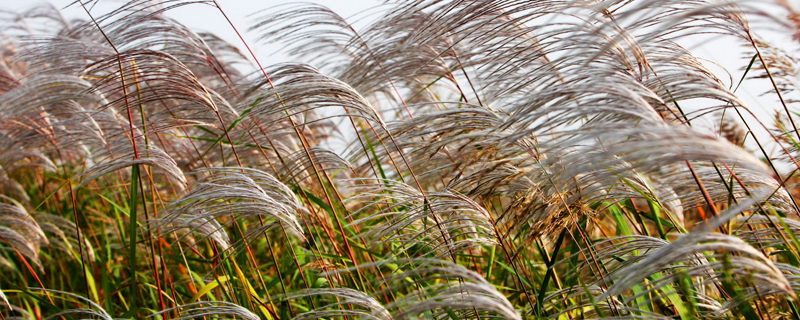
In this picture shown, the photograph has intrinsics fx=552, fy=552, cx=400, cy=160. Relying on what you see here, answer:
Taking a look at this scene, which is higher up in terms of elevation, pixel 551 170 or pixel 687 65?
pixel 687 65

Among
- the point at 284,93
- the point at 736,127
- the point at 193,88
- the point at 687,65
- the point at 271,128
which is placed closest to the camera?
the point at 687,65

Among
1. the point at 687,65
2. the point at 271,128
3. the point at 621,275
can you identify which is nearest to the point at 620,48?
the point at 687,65

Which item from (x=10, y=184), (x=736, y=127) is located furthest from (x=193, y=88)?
(x=736, y=127)

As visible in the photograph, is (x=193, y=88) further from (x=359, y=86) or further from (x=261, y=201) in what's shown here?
(x=359, y=86)

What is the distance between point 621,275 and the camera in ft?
3.91

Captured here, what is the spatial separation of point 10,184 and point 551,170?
3831 mm

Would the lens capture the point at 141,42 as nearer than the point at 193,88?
No

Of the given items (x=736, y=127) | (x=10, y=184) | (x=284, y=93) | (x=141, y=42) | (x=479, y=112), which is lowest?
(x=736, y=127)

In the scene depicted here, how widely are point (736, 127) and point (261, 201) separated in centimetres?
414

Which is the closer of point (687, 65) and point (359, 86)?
point (687, 65)

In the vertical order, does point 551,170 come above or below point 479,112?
below

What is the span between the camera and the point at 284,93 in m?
1.61

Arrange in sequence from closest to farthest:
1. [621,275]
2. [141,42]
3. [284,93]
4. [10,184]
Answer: [621,275] → [284,93] → [141,42] → [10,184]

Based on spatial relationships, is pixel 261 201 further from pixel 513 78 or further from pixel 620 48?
pixel 620 48
